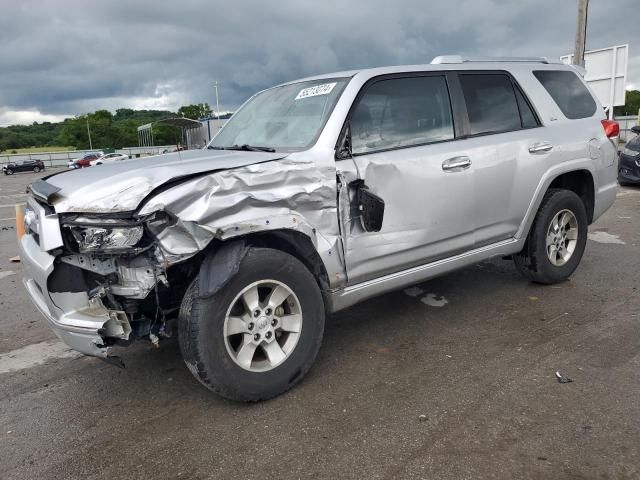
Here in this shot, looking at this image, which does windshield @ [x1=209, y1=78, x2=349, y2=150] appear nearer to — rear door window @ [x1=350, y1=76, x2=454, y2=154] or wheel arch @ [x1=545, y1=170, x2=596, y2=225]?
rear door window @ [x1=350, y1=76, x2=454, y2=154]

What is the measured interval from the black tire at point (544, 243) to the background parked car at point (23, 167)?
50.2 metres

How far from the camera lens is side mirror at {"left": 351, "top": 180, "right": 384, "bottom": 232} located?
10.7 feet

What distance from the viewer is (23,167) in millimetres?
46719

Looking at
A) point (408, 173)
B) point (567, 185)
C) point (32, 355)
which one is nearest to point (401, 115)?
point (408, 173)

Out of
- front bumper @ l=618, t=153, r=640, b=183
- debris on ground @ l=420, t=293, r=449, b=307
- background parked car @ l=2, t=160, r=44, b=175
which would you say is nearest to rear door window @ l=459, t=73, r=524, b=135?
debris on ground @ l=420, t=293, r=449, b=307

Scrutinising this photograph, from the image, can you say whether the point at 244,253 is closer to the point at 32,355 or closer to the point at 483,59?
the point at 32,355

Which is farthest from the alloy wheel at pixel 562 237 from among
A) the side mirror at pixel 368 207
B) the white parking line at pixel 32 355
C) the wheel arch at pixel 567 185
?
the white parking line at pixel 32 355

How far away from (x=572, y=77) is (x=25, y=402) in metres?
5.18

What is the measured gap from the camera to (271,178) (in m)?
2.96

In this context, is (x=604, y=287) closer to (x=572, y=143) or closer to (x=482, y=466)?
(x=572, y=143)

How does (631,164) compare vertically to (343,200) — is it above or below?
below

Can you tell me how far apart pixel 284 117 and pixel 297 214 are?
1.12 m

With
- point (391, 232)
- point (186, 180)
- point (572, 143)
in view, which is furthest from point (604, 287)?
point (186, 180)

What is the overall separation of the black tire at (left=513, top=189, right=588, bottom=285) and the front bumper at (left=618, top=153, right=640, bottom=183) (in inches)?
337
